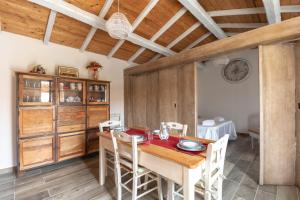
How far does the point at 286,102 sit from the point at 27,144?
3.94m

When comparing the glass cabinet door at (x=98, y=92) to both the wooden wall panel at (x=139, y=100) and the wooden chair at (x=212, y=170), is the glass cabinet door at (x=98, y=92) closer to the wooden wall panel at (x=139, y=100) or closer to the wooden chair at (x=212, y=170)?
the wooden wall panel at (x=139, y=100)

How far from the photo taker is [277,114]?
224 cm

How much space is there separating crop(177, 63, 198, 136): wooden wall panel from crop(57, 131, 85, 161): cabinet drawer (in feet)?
6.79

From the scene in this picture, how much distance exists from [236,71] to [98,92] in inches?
174

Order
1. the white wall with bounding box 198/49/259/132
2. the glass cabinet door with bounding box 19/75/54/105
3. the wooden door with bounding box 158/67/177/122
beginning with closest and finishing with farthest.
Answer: the glass cabinet door with bounding box 19/75/54/105 → the wooden door with bounding box 158/67/177/122 → the white wall with bounding box 198/49/259/132

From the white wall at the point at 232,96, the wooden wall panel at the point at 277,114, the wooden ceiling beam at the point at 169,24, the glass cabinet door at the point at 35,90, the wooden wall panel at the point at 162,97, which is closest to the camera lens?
the wooden wall panel at the point at 277,114

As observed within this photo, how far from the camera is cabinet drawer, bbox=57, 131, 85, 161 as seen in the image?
9.49ft

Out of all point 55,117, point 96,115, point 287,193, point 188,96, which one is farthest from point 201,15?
point 55,117

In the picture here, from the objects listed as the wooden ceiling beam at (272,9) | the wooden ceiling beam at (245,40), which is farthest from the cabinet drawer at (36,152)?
the wooden ceiling beam at (272,9)

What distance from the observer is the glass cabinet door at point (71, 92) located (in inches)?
117

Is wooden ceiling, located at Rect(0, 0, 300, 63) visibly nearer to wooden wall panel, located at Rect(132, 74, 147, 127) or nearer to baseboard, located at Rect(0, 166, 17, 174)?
wooden wall panel, located at Rect(132, 74, 147, 127)

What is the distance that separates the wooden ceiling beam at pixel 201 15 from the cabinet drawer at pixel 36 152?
10.4ft

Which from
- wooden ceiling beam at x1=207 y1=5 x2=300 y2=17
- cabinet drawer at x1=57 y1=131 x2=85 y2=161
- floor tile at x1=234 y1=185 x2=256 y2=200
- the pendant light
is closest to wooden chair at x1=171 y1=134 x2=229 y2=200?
floor tile at x1=234 y1=185 x2=256 y2=200

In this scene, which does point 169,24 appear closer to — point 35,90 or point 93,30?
point 93,30
